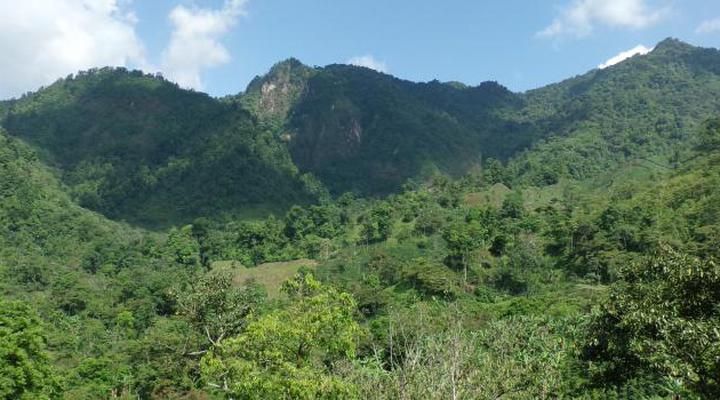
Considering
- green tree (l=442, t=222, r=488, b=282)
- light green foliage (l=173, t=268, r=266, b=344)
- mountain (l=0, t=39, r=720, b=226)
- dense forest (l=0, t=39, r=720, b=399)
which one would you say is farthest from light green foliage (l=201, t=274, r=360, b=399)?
mountain (l=0, t=39, r=720, b=226)

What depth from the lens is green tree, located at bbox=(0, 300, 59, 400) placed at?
84.3 feet

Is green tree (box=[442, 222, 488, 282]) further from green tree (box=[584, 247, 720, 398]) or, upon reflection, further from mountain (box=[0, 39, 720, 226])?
green tree (box=[584, 247, 720, 398])

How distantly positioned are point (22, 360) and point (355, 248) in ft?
221

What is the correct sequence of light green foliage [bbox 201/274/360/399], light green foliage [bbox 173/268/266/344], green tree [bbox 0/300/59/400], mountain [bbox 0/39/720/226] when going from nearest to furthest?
light green foliage [bbox 201/274/360/399] → green tree [bbox 0/300/59/400] → light green foliage [bbox 173/268/266/344] → mountain [bbox 0/39/720/226]

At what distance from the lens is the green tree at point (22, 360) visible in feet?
84.3

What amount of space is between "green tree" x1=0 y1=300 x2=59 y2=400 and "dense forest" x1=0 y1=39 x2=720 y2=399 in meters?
0.12

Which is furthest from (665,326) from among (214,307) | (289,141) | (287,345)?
(289,141)

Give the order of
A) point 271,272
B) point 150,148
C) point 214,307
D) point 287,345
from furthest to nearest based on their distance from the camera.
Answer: point 150,148
point 271,272
point 214,307
point 287,345

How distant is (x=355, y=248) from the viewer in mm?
92562

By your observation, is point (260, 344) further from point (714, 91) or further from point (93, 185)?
point (714, 91)

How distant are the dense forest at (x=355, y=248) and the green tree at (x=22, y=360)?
122mm

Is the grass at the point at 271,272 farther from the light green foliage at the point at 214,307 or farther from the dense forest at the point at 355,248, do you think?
the light green foliage at the point at 214,307

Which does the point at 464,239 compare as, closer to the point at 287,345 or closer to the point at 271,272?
the point at 271,272

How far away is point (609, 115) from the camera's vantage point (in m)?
162
